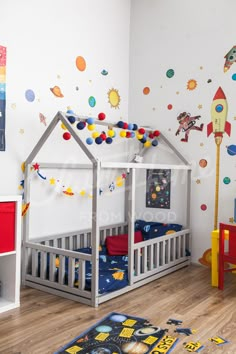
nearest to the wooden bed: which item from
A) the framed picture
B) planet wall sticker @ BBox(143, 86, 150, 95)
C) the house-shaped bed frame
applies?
the house-shaped bed frame

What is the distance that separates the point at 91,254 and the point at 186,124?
1.72 meters

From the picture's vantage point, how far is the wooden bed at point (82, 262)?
2479 mm

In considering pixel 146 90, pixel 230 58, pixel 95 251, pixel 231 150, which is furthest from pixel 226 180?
pixel 95 251

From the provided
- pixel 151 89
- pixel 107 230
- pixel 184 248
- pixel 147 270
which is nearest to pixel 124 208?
pixel 107 230

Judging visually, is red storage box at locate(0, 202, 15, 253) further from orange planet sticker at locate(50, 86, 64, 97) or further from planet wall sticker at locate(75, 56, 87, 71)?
planet wall sticker at locate(75, 56, 87, 71)

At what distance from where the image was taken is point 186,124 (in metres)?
3.51

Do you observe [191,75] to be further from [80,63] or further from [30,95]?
[30,95]

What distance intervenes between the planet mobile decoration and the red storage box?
186 cm

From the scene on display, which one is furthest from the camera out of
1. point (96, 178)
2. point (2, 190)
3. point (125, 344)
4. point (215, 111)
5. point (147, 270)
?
point (215, 111)

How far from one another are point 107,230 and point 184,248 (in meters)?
0.75

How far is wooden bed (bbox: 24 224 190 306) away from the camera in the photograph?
2.48m

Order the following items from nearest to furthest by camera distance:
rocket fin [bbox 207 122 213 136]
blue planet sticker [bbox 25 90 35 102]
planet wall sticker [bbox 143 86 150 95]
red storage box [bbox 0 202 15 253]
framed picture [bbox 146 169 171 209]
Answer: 1. red storage box [bbox 0 202 15 253]
2. blue planet sticker [bbox 25 90 35 102]
3. rocket fin [bbox 207 122 213 136]
4. framed picture [bbox 146 169 171 209]
5. planet wall sticker [bbox 143 86 150 95]

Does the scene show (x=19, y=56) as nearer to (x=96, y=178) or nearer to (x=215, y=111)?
(x=96, y=178)

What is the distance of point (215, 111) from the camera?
10.9 feet
